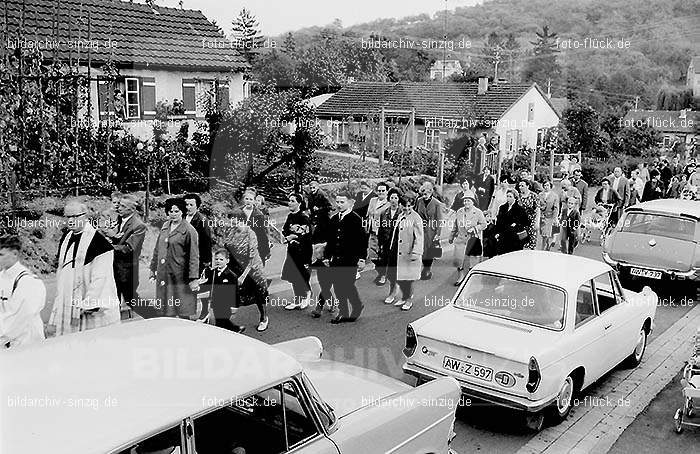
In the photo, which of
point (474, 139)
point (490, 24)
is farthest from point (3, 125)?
point (490, 24)

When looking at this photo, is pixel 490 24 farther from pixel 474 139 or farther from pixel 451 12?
pixel 474 139

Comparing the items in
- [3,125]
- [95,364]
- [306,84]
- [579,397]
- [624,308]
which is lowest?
[579,397]

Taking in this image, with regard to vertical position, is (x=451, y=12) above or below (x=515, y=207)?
above

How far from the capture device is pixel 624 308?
26.9ft

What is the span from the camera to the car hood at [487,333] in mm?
6797

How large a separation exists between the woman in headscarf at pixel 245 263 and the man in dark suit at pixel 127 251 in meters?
1.07

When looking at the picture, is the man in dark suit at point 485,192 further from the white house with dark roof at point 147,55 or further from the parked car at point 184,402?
the parked car at point 184,402

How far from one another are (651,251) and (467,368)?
657cm

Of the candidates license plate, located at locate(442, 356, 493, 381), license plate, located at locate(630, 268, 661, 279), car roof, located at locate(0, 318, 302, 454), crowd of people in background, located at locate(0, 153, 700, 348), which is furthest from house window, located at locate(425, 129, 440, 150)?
car roof, located at locate(0, 318, 302, 454)

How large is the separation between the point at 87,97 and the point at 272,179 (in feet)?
13.6

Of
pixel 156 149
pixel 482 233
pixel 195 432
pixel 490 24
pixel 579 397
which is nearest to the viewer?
pixel 195 432

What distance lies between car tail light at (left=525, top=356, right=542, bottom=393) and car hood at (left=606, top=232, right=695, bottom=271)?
634 centimetres

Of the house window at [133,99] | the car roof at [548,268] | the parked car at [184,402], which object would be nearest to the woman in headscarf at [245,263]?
the car roof at [548,268]

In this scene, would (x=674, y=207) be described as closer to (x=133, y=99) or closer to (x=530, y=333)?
(x=530, y=333)
